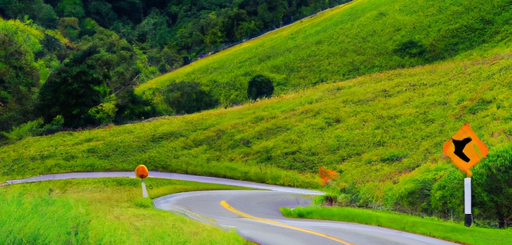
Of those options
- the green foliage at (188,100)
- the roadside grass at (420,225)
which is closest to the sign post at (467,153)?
the roadside grass at (420,225)

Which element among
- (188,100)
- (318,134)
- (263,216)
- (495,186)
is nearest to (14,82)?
(188,100)

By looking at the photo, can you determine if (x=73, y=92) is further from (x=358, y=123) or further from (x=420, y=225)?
(x=420, y=225)

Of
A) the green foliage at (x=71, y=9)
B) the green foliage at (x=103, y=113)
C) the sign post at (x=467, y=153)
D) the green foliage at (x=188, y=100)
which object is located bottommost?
the sign post at (x=467, y=153)

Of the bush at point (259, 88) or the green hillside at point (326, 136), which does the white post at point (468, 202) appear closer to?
the green hillside at point (326, 136)

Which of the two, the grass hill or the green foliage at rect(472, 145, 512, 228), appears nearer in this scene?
the green foliage at rect(472, 145, 512, 228)

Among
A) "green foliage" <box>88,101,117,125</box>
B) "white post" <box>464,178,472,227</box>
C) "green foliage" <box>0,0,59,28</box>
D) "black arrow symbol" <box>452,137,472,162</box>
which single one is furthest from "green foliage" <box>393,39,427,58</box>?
"green foliage" <box>0,0,59,28</box>

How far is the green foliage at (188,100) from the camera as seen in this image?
162ft

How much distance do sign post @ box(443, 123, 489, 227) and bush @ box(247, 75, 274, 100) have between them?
35650 millimetres

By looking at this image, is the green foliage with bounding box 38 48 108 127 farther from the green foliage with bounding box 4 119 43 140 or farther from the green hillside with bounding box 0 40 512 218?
the green hillside with bounding box 0 40 512 218

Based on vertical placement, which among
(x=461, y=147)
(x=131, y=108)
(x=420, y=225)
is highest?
(x=131, y=108)

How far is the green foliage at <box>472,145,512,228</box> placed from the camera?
44.9 feet

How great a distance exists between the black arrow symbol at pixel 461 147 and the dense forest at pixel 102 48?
111 feet

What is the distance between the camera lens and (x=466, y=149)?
13.5 meters

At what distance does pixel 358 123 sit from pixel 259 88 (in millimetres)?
17561
